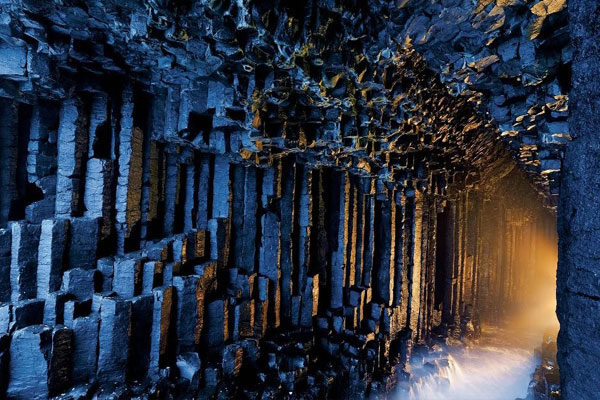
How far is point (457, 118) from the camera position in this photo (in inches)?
236

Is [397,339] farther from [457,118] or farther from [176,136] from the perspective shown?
Result: [176,136]

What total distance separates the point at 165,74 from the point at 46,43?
1.43 meters

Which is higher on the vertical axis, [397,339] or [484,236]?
[484,236]

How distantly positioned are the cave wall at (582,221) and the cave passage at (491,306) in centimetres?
443

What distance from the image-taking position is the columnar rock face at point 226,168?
343cm

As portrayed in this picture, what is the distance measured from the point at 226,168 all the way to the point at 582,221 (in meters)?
5.25

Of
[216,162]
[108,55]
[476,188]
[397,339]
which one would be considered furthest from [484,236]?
[108,55]

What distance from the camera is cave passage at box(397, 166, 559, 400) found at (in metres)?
7.06

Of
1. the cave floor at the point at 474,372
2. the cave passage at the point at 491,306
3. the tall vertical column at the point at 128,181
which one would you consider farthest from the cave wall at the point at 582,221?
the tall vertical column at the point at 128,181

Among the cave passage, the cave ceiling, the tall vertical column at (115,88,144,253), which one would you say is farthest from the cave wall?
the tall vertical column at (115,88,144,253)

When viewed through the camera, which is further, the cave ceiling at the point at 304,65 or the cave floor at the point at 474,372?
the cave floor at the point at 474,372

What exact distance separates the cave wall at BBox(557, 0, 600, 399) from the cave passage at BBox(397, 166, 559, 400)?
4.43m

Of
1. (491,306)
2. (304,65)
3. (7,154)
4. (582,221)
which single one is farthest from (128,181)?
(491,306)

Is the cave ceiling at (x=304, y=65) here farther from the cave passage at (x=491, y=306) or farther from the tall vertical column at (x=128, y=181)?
the cave passage at (x=491, y=306)
